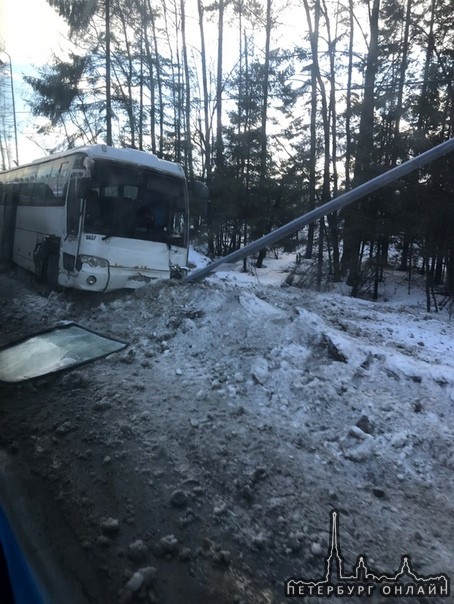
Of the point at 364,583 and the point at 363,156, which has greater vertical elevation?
the point at 363,156

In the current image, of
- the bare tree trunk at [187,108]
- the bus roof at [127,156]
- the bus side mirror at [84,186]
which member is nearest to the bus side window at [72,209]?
the bus side mirror at [84,186]

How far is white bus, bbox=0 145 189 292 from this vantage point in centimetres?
918

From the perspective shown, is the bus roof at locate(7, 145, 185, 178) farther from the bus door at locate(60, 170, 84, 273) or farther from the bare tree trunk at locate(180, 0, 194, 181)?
the bare tree trunk at locate(180, 0, 194, 181)

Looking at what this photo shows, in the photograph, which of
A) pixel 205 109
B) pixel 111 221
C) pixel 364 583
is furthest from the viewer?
pixel 205 109

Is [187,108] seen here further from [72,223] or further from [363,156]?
[72,223]

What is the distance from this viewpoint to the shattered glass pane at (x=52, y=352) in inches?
228

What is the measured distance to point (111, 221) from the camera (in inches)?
367

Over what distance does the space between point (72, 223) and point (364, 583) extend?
8.20 metres

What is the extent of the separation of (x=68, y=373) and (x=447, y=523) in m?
4.20

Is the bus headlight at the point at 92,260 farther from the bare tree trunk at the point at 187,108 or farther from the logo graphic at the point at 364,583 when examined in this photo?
the bare tree trunk at the point at 187,108

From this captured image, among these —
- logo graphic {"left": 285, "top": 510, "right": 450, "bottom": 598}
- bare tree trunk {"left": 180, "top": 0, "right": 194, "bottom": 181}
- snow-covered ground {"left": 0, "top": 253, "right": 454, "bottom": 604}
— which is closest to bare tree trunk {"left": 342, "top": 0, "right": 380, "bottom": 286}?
snow-covered ground {"left": 0, "top": 253, "right": 454, "bottom": 604}

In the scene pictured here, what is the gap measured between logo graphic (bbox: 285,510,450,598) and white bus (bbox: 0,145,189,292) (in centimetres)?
731

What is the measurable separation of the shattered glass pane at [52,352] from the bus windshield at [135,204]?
2526 millimetres

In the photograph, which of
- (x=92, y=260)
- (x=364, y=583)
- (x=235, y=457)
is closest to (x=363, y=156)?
(x=92, y=260)
